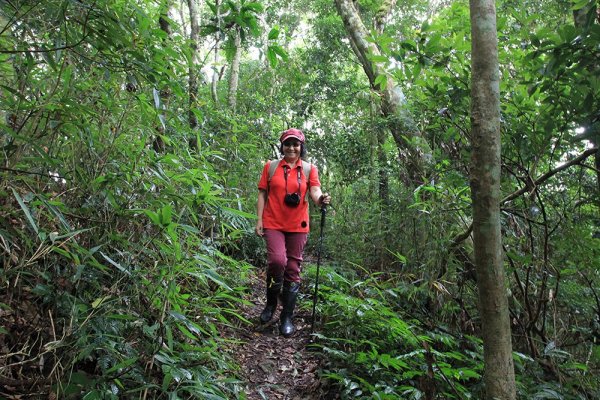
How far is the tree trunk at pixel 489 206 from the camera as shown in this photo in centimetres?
217

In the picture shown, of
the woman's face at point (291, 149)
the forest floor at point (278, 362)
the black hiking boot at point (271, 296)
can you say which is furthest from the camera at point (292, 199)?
the forest floor at point (278, 362)

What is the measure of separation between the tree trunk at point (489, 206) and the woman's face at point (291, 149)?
2.51m

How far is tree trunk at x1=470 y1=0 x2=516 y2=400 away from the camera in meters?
2.17

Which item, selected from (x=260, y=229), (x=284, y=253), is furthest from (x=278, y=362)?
(x=260, y=229)

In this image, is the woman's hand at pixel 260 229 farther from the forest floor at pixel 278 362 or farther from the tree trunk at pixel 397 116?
the tree trunk at pixel 397 116

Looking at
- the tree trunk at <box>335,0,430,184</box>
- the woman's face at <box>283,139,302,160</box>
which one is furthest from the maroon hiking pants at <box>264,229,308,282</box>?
the tree trunk at <box>335,0,430,184</box>

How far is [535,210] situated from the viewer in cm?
389

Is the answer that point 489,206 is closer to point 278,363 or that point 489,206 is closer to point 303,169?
point 278,363

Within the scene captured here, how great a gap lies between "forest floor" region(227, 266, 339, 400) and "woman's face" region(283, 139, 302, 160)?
73.7 inches

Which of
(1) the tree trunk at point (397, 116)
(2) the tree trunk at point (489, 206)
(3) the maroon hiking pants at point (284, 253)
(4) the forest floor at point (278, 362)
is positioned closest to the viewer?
(2) the tree trunk at point (489, 206)

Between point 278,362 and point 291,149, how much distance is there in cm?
227

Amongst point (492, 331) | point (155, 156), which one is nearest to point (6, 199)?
point (155, 156)

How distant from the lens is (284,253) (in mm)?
4398

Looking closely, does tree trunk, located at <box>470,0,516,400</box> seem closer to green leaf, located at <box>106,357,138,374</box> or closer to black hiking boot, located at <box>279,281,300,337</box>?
green leaf, located at <box>106,357,138,374</box>
